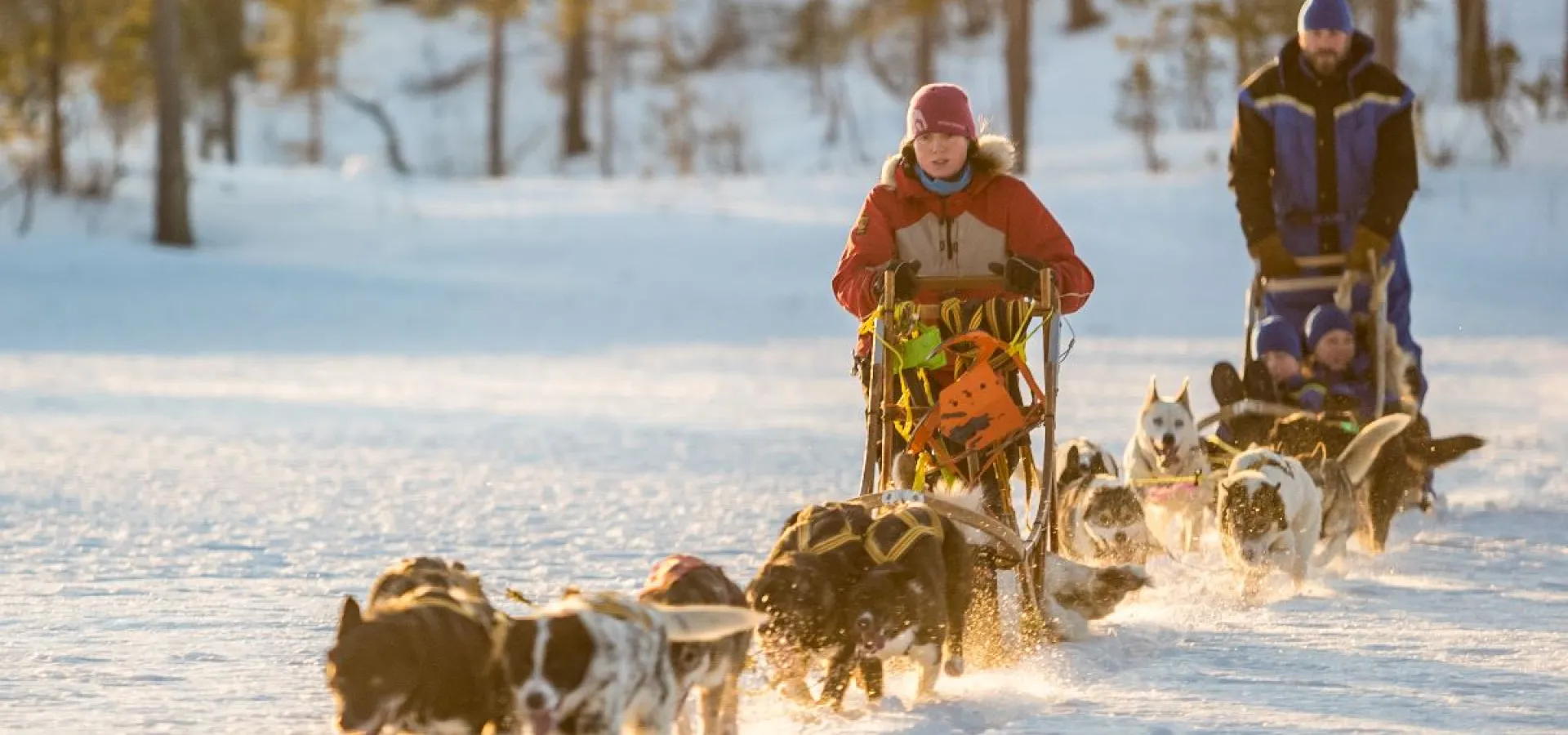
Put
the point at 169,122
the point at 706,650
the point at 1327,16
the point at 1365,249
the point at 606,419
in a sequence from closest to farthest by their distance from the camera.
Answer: the point at 706,650
the point at 1327,16
the point at 1365,249
the point at 606,419
the point at 169,122

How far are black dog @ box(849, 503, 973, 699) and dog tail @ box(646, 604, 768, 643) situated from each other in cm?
67

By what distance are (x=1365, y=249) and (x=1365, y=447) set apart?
3.31 ft

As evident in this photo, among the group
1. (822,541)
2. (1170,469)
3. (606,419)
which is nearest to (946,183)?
(822,541)

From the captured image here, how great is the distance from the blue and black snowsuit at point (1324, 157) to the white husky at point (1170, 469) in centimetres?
105

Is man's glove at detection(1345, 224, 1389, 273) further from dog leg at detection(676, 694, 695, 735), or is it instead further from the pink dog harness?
dog leg at detection(676, 694, 695, 735)

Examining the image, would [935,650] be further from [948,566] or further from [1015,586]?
[1015,586]

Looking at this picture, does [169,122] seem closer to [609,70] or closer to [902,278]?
[609,70]

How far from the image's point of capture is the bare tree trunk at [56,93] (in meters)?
26.6

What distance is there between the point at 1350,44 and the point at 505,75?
39.4 meters

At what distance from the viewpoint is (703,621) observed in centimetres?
415

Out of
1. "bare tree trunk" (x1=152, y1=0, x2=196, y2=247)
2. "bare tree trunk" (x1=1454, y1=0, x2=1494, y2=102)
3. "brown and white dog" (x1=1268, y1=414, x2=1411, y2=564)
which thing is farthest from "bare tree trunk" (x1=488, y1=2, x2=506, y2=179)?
"brown and white dog" (x1=1268, y1=414, x2=1411, y2=564)

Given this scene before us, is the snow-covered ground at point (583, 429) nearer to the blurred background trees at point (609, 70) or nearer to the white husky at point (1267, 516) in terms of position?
the white husky at point (1267, 516)

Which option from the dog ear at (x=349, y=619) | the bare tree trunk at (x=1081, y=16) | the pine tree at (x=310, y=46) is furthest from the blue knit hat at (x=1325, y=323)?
the pine tree at (x=310, y=46)

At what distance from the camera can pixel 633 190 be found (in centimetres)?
3000
